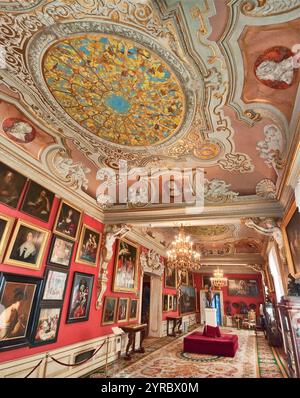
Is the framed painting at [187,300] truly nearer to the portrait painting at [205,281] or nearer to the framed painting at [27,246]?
the portrait painting at [205,281]

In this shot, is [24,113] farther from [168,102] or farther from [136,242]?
[136,242]

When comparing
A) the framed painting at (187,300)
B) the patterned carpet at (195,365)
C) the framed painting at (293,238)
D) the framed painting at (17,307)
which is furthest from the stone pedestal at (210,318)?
the framed painting at (17,307)

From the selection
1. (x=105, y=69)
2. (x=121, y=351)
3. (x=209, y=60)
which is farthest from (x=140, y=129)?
(x=121, y=351)

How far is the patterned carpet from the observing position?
6348 millimetres

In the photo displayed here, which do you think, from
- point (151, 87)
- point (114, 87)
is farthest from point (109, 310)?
point (151, 87)

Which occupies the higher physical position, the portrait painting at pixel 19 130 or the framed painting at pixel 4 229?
the portrait painting at pixel 19 130

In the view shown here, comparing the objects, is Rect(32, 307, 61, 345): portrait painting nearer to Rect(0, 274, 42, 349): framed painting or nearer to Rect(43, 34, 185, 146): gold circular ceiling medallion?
Rect(0, 274, 42, 349): framed painting

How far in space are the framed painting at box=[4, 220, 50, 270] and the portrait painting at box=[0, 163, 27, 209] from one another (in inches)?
19.1

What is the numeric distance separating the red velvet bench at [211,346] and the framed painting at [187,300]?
732 centimetres

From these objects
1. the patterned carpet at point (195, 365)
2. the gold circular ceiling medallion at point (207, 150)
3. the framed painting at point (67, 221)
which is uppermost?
the gold circular ceiling medallion at point (207, 150)

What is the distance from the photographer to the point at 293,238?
210 inches

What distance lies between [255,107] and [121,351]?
881 cm

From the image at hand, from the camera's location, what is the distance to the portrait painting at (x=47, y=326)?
5.02 metres

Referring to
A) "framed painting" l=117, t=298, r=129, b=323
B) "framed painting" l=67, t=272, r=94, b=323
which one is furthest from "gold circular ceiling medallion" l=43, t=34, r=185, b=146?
"framed painting" l=117, t=298, r=129, b=323
